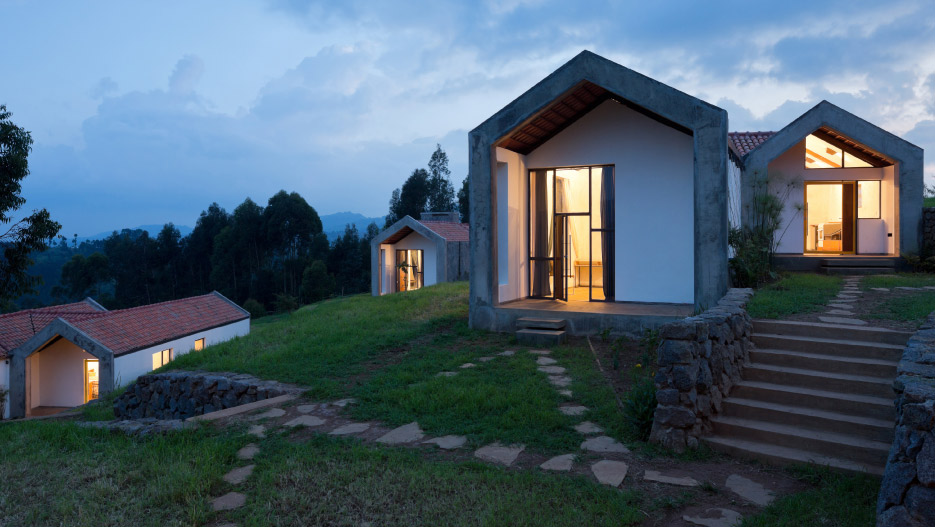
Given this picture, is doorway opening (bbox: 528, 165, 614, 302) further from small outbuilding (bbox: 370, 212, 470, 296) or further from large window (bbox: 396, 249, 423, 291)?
large window (bbox: 396, 249, 423, 291)

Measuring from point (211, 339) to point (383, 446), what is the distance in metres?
19.8

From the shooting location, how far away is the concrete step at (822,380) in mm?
5414

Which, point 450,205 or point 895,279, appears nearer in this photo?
point 895,279

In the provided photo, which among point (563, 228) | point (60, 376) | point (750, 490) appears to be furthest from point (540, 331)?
point (60, 376)

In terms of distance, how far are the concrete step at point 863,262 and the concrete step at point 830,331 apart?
8339mm

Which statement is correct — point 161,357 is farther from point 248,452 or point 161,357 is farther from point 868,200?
point 868,200

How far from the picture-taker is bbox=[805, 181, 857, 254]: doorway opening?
53.1ft

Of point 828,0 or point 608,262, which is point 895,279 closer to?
point 608,262

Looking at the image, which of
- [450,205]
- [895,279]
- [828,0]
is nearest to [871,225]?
[895,279]

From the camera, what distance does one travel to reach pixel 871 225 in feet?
50.3

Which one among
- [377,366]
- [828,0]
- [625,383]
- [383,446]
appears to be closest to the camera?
[383,446]

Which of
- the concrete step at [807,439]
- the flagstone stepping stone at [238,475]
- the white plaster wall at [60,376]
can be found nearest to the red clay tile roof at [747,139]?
the concrete step at [807,439]

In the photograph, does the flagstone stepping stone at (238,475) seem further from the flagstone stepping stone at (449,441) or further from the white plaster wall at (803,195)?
the white plaster wall at (803,195)

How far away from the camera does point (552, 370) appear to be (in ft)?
25.4
